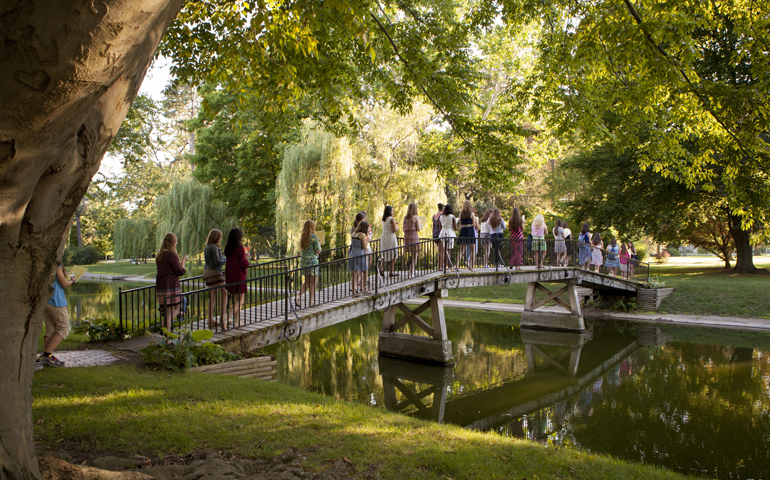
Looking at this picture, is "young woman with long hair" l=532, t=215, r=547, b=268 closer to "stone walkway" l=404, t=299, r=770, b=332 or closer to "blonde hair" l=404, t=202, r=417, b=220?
"stone walkway" l=404, t=299, r=770, b=332

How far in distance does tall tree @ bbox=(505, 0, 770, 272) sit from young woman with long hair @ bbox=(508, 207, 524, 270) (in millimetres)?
5667

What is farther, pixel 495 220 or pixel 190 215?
pixel 190 215

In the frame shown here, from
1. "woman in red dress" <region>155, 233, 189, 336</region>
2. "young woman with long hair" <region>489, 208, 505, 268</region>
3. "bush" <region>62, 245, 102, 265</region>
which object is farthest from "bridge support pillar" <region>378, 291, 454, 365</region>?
"bush" <region>62, 245, 102, 265</region>

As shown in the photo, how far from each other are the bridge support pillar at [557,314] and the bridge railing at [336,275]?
115cm

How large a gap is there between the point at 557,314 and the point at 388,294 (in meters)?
9.86

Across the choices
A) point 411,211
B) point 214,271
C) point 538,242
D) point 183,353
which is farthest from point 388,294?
point 538,242

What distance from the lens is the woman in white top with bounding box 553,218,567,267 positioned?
705 inches

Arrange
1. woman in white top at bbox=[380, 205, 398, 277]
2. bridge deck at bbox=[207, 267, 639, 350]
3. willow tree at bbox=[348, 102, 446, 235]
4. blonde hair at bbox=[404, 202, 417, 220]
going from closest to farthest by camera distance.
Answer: bridge deck at bbox=[207, 267, 639, 350]
woman in white top at bbox=[380, 205, 398, 277]
blonde hair at bbox=[404, 202, 417, 220]
willow tree at bbox=[348, 102, 446, 235]

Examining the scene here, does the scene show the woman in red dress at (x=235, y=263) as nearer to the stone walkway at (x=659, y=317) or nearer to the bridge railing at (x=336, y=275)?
the bridge railing at (x=336, y=275)

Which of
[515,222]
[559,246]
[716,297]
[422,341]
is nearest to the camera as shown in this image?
[422,341]

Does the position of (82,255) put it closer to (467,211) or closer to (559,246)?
(559,246)

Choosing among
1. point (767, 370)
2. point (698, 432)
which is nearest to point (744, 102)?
point (698, 432)

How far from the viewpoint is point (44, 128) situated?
2.50 meters

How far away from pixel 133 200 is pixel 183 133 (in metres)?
9.05
